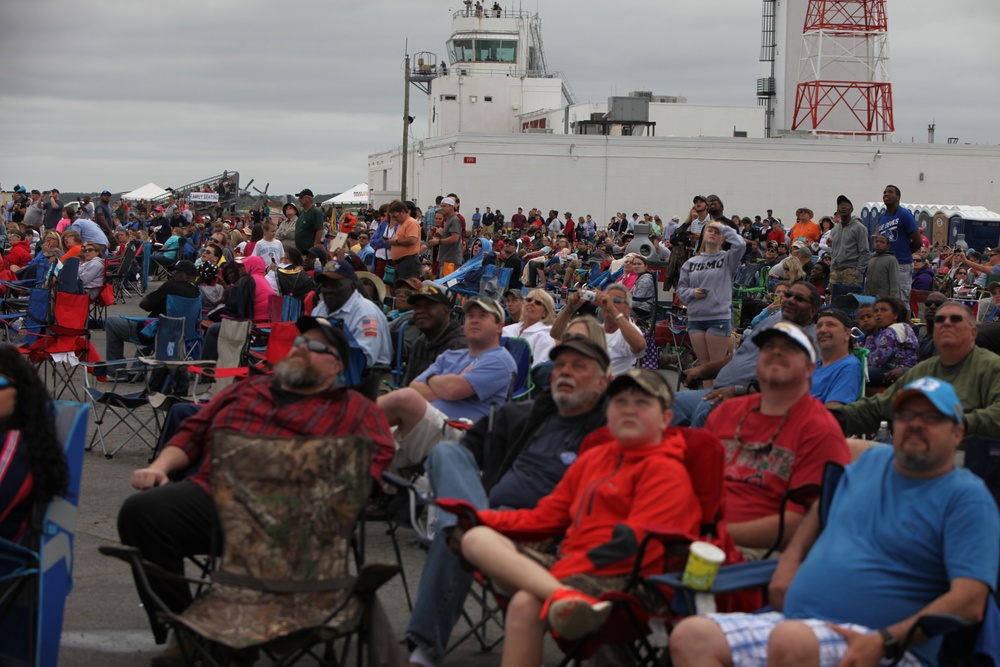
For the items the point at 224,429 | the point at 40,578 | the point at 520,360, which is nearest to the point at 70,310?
the point at 520,360

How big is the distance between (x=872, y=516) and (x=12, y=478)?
2.93m

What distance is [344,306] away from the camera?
827 cm

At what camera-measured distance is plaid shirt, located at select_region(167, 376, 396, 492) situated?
15.2 feet

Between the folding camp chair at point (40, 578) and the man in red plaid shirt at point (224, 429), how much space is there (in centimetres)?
32

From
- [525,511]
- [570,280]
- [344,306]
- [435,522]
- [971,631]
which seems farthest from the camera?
[570,280]

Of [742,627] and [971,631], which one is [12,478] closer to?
[742,627]

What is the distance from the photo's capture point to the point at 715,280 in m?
10.1

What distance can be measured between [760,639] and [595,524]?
2.54ft

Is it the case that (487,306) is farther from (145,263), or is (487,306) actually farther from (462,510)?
(145,263)

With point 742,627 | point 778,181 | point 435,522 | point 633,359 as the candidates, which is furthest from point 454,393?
point 778,181

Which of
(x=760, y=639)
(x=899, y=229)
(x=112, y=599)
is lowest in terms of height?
(x=112, y=599)

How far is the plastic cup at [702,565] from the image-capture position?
141 inches

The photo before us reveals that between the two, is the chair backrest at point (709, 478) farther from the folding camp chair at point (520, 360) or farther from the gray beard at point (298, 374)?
the folding camp chair at point (520, 360)

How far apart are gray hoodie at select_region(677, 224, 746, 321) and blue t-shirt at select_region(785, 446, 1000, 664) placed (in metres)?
6.45
